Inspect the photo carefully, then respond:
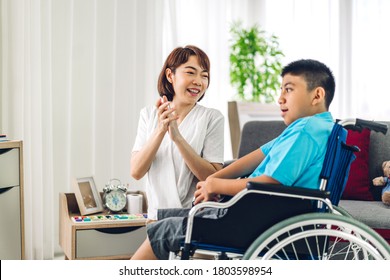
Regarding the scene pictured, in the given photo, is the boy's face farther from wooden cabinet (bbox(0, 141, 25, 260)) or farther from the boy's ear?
wooden cabinet (bbox(0, 141, 25, 260))

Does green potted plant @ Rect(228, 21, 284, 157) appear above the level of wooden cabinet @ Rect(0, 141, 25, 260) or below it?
above

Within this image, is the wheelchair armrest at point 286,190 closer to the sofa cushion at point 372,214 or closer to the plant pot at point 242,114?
the sofa cushion at point 372,214

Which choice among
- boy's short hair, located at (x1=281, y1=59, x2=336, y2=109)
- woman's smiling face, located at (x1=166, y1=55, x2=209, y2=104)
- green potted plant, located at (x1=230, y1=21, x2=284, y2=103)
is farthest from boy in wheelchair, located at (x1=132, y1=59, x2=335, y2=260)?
green potted plant, located at (x1=230, y1=21, x2=284, y2=103)

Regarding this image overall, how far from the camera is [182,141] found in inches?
88.1

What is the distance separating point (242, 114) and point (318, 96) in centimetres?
204

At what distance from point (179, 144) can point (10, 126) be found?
53.8 inches

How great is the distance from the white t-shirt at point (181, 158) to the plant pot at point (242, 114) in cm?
163

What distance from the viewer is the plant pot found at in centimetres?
403

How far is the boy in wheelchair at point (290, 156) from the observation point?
1.82 metres

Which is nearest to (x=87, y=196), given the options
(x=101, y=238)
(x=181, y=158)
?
(x=101, y=238)

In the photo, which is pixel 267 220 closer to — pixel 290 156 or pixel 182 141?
pixel 290 156

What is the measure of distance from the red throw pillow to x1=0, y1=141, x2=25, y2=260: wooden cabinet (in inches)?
63.1

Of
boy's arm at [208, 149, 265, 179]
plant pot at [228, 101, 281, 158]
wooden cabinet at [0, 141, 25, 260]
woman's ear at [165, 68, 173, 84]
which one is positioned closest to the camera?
boy's arm at [208, 149, 265, 179]

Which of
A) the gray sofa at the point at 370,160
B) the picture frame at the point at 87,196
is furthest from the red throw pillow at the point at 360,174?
the picture frame at the point at 87,196
